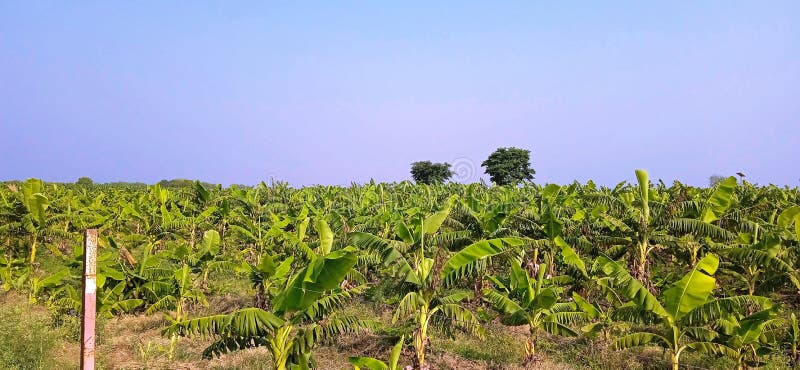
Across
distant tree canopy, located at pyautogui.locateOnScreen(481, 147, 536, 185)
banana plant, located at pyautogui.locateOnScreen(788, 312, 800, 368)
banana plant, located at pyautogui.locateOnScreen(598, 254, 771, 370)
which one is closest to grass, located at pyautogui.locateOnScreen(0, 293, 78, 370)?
banana plant, located at pyautogui.locateOnScreen(598, 254, 771, 370)

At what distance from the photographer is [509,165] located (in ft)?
181

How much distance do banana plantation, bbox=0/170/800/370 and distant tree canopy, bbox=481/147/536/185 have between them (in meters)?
38.2

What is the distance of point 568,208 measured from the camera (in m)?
13.2

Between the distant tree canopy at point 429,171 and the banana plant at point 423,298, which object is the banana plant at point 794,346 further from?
the distant tree canopy at point 429,171

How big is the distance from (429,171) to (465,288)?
4735 cm

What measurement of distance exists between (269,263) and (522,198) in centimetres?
1303

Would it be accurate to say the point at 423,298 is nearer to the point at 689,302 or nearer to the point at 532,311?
the point at 532,311

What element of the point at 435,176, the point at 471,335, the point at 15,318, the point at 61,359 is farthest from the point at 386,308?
the point at 435,176

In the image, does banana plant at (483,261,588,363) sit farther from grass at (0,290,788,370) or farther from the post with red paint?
the post with red paint

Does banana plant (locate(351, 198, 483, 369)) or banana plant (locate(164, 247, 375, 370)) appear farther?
banana plant (locate(351, 198, 483, 369))

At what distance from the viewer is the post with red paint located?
17.3 ft

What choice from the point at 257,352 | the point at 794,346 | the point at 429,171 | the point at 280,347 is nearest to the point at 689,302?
the point at 794,346

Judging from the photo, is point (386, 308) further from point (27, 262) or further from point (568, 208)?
point (27, 262)

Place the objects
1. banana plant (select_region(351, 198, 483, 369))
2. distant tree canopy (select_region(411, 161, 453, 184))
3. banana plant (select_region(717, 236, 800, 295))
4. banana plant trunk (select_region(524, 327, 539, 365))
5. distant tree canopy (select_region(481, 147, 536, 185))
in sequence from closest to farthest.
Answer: banana plant (select_region(351, 198, 483, 369)) < banana plant trunk (select_region(524, 327, 539, 365)) < banana plant (select_region(717, 236, 800, 295)) < distant tree canopy (select_region(481, 147, 536, 185)) < distant tree canopy (select_region(411, 161, 453, 184))
